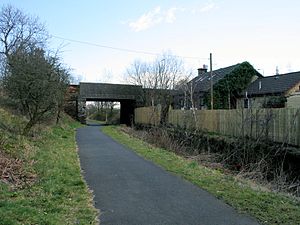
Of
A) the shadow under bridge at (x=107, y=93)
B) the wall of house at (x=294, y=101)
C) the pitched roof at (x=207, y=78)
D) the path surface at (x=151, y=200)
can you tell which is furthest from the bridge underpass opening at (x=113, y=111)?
the path surface at (x=151, y=200)

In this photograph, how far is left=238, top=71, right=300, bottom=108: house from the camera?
1344 inches

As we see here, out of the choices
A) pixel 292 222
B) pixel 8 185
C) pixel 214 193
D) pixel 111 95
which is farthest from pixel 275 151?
pixel 111 95

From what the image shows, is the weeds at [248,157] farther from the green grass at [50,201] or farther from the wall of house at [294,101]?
the wall of house at [294,101]

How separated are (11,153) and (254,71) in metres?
35.9

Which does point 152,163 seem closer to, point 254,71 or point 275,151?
point 275,151

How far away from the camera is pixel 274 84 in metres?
38.2

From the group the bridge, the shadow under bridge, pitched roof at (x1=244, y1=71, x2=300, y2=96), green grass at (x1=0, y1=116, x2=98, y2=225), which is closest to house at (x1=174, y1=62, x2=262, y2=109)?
pitched roof at (x1=244, y1=71, x2=300, y2=96)

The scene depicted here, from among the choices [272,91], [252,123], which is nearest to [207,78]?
[272,91]

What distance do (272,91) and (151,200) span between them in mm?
31969

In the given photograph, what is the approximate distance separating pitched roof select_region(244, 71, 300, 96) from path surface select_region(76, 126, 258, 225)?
27503 mm

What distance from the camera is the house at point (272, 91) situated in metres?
34.1

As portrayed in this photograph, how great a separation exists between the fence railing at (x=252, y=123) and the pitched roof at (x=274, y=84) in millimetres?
13910

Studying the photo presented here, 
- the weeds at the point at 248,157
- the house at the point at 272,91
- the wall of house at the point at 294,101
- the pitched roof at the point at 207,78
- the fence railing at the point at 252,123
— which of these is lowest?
the weeds at the point at 248,157

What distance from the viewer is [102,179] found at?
32.4 feet
